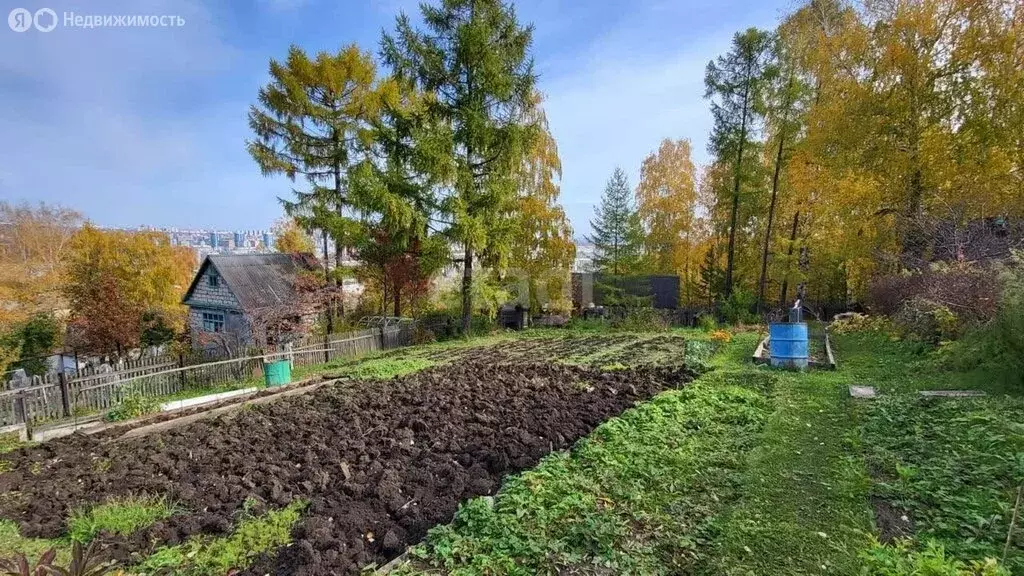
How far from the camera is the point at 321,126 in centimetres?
1600

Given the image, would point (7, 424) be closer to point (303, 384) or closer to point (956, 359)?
point (303, 384)

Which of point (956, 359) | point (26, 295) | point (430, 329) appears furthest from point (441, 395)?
point (26, 295)

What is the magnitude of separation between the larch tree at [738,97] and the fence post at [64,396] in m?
19.4

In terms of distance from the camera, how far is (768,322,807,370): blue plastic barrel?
8953 mm

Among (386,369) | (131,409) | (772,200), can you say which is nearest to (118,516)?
(131,409)

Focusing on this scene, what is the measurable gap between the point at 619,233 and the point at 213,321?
17.3 m

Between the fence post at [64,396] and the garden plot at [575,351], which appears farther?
the garden plot at [575,351]

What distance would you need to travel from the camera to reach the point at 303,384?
28.3 feet

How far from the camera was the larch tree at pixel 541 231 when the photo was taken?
58.2 feet

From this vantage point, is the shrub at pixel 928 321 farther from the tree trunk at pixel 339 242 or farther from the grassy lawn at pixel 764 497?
the tree trunk at pixel 339 242

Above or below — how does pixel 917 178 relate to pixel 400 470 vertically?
above

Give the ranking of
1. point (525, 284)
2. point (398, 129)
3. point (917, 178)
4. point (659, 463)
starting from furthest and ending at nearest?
point (525, 284), point (398, 129), point (917, 178), point (659, 463)

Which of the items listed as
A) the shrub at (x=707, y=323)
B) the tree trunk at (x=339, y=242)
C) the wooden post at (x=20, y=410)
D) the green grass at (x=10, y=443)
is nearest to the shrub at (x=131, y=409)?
the green grass at (x=10, y=443)

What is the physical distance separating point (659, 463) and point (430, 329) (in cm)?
1215
